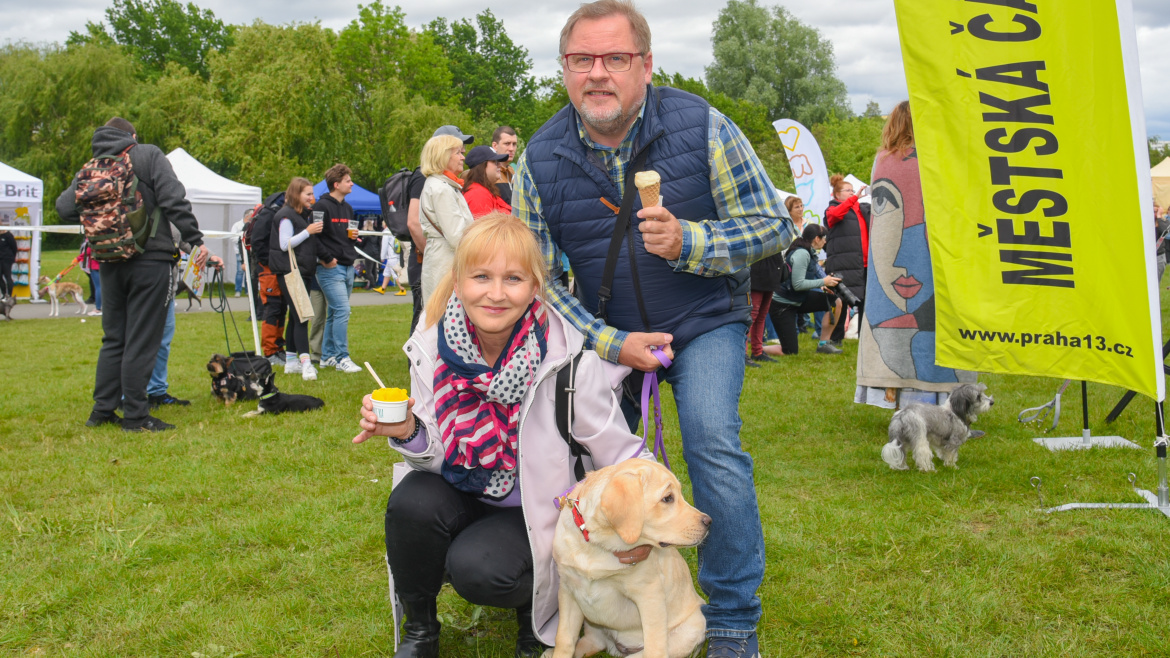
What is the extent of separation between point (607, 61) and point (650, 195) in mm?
473

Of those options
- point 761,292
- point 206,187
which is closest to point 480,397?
point 761,292

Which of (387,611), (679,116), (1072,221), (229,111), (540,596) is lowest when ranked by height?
(387,611)

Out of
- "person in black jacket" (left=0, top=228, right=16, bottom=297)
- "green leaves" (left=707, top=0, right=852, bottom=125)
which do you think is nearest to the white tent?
"person in black jacket" (left=0, top=228, right=16, bottom=297)

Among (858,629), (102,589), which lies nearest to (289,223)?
(102,589)

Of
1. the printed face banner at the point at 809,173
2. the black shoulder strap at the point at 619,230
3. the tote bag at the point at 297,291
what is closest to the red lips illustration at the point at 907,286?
the black shoulder strap at the point at 619,230

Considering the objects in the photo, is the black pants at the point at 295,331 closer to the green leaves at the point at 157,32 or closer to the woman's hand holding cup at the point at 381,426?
the woman's hand holding cup at the point at 381,426

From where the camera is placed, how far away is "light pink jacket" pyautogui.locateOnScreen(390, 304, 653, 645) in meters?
2.73

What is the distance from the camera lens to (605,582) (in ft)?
8.72

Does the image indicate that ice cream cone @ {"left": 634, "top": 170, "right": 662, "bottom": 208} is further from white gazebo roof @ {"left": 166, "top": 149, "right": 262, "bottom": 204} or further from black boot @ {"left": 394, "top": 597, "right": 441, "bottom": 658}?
white gazebo roof @ {"left": 166, "top": 149, "right": 262, "bottom": 204}

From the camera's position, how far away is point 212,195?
20.7 m

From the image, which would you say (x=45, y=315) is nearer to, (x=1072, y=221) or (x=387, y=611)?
(x=387, y=611)

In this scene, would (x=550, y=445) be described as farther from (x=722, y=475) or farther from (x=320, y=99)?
(x=320, y=99)

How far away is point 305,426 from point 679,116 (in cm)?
485

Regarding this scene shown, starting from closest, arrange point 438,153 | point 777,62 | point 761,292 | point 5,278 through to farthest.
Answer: point 438,153
point 761,292
point 5,278
point 777,62
